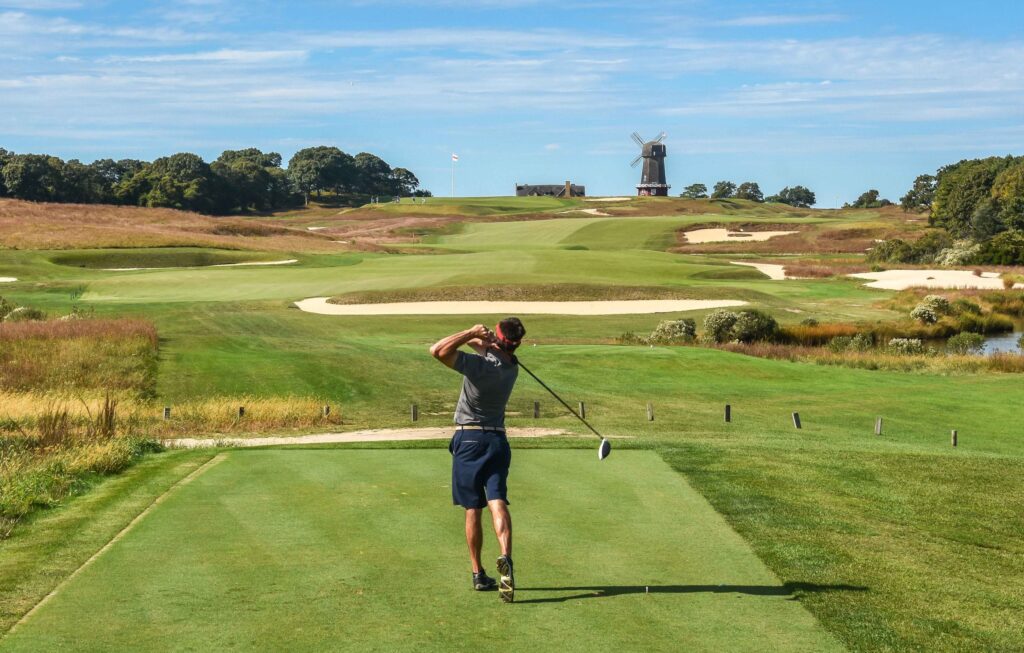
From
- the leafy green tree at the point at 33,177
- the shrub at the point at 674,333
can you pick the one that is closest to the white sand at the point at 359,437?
the shrub at the point at 674,333

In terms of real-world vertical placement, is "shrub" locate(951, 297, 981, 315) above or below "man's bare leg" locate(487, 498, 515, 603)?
below

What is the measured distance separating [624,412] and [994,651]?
66.3 ft

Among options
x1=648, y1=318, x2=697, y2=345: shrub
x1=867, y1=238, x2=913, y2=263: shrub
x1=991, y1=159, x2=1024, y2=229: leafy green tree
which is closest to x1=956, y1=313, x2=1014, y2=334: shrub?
x1=648, y1=318, x2=697, y2=345: shrub

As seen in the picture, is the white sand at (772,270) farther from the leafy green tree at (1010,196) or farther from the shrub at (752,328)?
the leafy green tree at (1010,196)

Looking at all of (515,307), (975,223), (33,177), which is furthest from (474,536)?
(33,177)

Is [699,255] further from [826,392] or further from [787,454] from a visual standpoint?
[787,454]

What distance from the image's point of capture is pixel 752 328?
50.0 meters

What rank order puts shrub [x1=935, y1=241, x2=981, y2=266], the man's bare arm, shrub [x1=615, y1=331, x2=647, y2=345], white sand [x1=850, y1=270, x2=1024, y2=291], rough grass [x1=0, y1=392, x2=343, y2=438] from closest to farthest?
the man's bare arm < rough grass [x1=0, y1=392, x2=343, y2=438] < shrub [x1=615, y1=331, x2=647, y2=345] < white sand [x1=850, y1=270, x2=1024, y2=291] < shrub [x1=935, y1=241, x2=981, y2=266]

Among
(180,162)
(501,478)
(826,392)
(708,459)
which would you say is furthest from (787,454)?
(180,162)

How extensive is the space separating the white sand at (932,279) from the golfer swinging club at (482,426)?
69.2m

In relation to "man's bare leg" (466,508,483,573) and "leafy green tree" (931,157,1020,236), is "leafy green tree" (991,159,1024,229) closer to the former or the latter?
"leafy green tree" (931,157,1020,236)

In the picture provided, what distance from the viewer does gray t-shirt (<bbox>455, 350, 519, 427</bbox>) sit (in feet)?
36.0

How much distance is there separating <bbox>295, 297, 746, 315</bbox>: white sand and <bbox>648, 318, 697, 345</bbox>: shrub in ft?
32.6

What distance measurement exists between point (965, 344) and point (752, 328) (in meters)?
10.4
